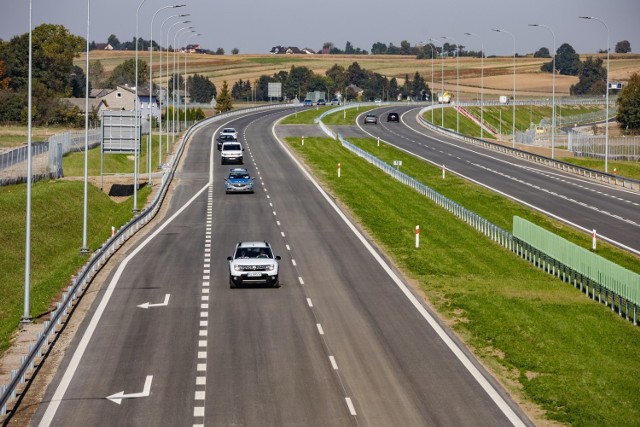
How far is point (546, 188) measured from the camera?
78.6m

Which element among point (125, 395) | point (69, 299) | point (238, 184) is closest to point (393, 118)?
point (238, 184)

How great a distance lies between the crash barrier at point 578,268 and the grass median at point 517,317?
598 mm

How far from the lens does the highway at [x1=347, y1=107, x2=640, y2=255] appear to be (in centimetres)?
6166

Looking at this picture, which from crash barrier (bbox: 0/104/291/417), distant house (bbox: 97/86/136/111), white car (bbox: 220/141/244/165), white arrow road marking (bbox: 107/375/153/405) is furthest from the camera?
distant house (bbox: 97/86/136/111)

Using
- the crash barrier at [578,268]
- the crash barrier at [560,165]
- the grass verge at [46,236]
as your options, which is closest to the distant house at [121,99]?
the crash barrier at [560,165]

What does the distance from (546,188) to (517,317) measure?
43975 millimetres

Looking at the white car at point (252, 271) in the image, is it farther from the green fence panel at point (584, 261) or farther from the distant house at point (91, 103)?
the distant house at point (91, 103)

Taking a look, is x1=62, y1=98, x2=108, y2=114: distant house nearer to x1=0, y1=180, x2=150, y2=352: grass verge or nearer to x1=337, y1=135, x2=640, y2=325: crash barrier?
x1=0, y1=180, x2=150, y2=352: grass verge

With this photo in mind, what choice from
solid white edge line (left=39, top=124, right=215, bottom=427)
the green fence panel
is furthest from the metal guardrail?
solid white edge line (left=39, top=124, right=215, bottom=427)

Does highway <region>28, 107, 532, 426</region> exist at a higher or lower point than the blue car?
lower

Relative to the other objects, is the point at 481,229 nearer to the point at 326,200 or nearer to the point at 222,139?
the point at 326,200

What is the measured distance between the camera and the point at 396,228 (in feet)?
187

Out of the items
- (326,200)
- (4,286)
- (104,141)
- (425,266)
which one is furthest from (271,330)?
(104,141)

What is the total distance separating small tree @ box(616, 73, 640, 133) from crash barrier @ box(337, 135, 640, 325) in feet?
356
